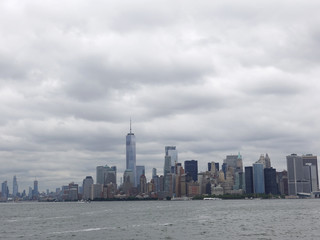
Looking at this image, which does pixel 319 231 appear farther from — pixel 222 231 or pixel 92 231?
pixel 92 231

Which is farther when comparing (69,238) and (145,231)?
(145,231)

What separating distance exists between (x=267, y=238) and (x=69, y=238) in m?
42.7

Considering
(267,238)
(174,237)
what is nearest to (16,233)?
(174,237)

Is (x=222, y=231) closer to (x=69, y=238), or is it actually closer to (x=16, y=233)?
(x=69, y=238)

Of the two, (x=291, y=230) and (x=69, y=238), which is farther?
(x=291, y=230)

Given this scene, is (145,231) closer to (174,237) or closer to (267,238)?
(174,237)

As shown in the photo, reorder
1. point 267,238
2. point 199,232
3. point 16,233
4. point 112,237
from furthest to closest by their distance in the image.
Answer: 1. point 16,233
2. point 199,232
3. point 112,237
4. point 267,238

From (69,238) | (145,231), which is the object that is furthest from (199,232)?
(69,238)

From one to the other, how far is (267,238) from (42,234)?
54.1 meters

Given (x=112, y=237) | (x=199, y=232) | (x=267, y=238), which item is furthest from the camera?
(x=199, y=232)

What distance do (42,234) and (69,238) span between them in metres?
14.7

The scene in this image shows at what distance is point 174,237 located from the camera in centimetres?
9744

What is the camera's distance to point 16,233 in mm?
115062

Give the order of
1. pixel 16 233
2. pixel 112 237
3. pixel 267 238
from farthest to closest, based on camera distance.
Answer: pixel 16 233 → pixel 112 237 → pixel 267 238
